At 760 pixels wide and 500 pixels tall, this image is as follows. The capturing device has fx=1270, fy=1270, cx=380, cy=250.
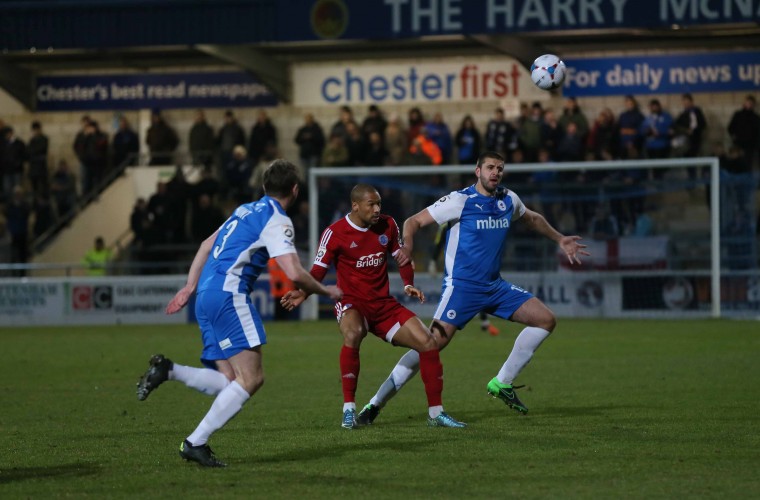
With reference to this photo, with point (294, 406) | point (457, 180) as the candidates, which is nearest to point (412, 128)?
point (457, 180)

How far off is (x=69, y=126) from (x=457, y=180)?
40.2 feet

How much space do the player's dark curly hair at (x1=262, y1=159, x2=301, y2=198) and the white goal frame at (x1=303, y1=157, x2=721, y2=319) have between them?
16.0m

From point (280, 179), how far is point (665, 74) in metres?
20.7

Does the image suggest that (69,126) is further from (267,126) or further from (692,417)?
(692,417)

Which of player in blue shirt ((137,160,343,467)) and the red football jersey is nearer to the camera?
player in blue shirt ((137,160,343,467))

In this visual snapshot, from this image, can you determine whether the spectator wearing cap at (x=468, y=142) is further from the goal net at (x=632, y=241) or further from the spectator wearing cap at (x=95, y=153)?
the spectator wearing cap at (x=95, y=153)

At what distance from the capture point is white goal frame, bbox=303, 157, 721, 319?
23.4 meters

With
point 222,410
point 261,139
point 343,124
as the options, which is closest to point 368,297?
point 222,410

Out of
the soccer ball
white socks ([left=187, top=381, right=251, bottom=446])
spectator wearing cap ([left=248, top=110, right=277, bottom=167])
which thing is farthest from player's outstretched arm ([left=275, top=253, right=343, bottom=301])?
spectator wearing cap ([left=248, top=110, right=277, bottom=167])

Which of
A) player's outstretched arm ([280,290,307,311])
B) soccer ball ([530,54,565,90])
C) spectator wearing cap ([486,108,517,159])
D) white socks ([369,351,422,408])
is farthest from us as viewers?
spectator wearing cap ([486,108,517,159])

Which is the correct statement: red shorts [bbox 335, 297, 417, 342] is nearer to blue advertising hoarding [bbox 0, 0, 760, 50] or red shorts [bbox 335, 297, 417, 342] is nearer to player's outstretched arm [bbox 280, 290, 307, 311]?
player's outstretched arm [bbox 280, 290, 307, 311]

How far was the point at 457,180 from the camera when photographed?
25.2 metres

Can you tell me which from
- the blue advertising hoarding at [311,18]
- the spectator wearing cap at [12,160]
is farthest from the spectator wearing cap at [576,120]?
the spectator wearing cap at [12,160]

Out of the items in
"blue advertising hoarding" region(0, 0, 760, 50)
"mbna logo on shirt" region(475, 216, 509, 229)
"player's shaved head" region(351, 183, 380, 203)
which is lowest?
"mbna logo on shirt" region(475, 216, 509, 229)
